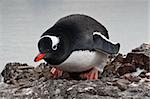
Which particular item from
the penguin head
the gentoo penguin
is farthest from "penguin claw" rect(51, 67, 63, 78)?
the penguin head

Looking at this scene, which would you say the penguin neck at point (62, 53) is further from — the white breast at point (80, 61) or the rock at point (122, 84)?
the rock at point (122, 84)

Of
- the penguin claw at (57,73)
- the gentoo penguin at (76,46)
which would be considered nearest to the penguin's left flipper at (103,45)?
the gentoo penguin at (76,46)

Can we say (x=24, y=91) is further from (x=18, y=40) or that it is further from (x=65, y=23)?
(x=18, y=40)

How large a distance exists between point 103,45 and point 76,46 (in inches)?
3.0

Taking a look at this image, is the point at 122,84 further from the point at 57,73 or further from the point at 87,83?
the point at 57,73

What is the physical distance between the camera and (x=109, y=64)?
1.05 metres

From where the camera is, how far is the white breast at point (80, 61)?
87 cm

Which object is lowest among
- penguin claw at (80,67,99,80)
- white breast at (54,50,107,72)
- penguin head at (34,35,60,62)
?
penguin claw at (80,67,99,80)

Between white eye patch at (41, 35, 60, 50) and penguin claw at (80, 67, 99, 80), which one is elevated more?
white eye patch at (41, 35, 60, 50)

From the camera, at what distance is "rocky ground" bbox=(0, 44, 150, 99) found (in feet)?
2.69

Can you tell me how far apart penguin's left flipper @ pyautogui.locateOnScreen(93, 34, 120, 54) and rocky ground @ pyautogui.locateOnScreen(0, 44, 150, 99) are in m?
0.05

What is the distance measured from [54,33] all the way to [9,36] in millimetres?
907

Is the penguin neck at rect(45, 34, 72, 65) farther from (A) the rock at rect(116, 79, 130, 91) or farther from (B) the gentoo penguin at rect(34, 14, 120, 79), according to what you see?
(A) the rock at rect(116, 79, 130, 91)

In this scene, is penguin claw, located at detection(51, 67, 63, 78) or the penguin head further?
penguin claw, located at detection(51, 67, 63, 78)
